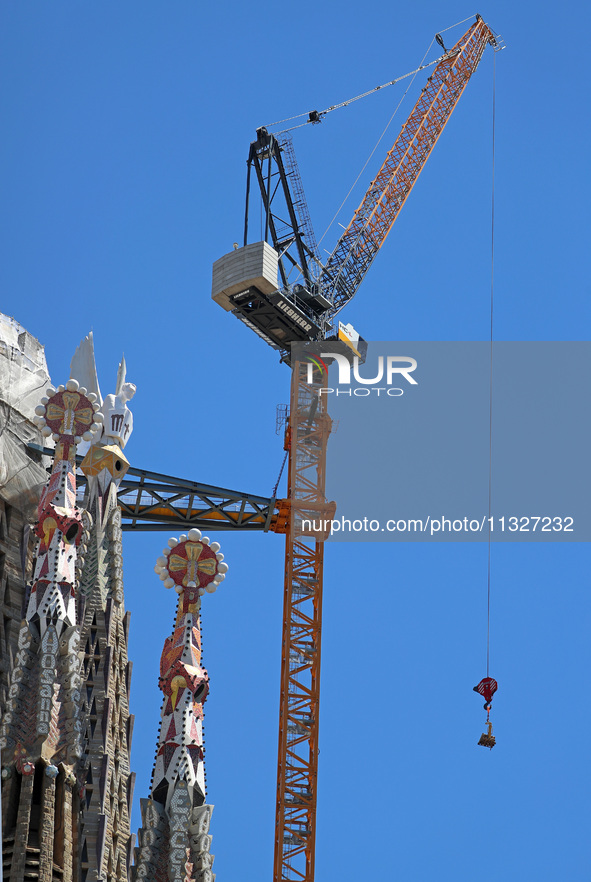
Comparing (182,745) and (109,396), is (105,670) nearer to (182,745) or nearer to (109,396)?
(182,745)

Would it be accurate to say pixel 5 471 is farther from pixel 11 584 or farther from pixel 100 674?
pixel 100 674

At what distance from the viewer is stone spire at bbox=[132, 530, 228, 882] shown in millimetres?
47688

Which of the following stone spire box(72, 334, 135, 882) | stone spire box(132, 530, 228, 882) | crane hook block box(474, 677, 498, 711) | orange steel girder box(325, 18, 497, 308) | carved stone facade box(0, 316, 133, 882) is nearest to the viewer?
carved stone facade box(0, 316, 133, 882)

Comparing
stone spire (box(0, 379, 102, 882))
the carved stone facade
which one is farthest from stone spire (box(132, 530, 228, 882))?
stone spire (box(0, 379, 102, 882))

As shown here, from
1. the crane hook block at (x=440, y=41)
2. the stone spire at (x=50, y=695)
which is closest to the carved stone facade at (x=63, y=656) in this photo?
the stone spire at (x=50, y=695)

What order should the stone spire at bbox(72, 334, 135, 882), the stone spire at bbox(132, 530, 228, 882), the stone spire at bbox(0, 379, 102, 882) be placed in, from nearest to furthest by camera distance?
the stone spire at bbox(0, 379, 102, 882)
the stone spire at bbox(132, 530, 228, 882)
the stone spire at bbox(72, 334, 135, 882)

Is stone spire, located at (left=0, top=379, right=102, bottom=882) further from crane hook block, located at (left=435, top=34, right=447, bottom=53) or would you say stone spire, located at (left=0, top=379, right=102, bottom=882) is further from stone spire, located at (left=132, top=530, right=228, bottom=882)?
crane hook block, located at (left=435, top=34, right=447, bottom=53)

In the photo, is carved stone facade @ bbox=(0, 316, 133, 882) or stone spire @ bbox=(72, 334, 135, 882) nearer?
carved stone facade @ bbox=(0, 316, 133, 882)

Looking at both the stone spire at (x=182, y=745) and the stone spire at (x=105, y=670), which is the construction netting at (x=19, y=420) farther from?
the stone spire at (x=182, y=745)

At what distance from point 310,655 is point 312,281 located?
1903 cm

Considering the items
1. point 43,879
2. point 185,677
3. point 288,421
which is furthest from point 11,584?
point 288,421

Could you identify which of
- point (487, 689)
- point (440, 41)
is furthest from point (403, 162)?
point (487, 689)

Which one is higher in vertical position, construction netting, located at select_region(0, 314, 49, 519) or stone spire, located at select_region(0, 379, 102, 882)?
construction netting, located at select_region(0, 314, 49, 519)

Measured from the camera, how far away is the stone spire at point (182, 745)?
156 ft
